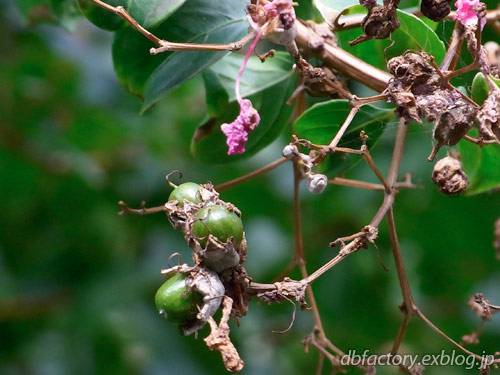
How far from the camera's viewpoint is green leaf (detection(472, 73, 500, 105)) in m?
0.87

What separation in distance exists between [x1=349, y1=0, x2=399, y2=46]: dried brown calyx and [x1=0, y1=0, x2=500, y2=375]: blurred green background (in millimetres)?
1366

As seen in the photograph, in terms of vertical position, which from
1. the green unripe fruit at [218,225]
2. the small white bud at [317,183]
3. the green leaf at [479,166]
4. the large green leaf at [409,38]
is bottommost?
the green leaf at [479,166]

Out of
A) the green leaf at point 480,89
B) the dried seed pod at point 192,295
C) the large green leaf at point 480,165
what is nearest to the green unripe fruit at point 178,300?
the dried seed pod at point 192,295

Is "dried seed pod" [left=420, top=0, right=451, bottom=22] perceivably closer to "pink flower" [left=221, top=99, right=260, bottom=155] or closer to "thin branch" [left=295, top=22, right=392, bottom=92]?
"thin branch" [left=295, top=22, right=392, bottom=92]

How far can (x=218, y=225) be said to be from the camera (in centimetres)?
83

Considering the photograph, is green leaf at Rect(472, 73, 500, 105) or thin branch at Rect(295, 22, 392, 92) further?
thin branch at Rect(295, 22, 392, 92)

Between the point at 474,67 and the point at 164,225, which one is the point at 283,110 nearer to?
the point at 474,67

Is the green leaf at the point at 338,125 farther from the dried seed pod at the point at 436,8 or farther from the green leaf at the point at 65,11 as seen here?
the green leaf at the point at 65,11

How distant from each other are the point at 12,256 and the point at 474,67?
2.10 meters

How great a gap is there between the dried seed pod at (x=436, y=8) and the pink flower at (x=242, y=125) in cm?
26

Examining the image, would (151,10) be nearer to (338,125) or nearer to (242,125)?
(242,125)

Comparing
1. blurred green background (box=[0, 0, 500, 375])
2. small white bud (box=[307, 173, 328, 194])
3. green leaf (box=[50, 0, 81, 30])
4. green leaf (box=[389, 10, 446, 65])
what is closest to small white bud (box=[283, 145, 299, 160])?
small white bud (box=[307, 173, 328, 194])

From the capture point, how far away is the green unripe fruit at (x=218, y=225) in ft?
2.71

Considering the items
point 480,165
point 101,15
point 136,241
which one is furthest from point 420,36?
point 136,241
